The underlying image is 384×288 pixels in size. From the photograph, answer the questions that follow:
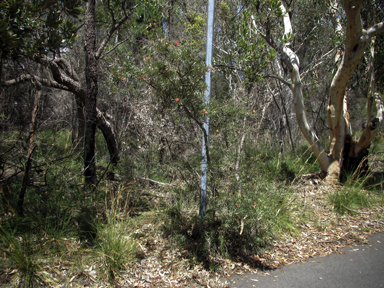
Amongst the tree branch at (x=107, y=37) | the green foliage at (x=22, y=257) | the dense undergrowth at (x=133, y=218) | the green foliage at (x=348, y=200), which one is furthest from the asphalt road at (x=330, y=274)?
the tree branch at (x=107, y=37)

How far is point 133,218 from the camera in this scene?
477cm

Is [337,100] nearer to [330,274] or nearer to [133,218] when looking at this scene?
[330,274]

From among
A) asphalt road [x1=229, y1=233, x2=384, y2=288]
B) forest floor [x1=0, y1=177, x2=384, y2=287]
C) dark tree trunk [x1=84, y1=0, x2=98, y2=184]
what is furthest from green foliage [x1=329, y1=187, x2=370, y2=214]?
dark tree trunk [x1=84, y1=0, x2=98, y2=184]

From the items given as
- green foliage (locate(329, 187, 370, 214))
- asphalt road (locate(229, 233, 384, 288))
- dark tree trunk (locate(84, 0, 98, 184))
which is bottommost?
asphalt road (locate(229, 233, 384, 288))

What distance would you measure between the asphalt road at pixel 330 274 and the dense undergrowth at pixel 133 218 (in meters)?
0.39

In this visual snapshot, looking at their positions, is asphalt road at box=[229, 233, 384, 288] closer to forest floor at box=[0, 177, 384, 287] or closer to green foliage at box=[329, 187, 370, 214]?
forest floor at box=[0, 177, 384, 287]

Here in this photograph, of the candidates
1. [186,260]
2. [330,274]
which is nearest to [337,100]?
[330,274]

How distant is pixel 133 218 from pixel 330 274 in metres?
3.04

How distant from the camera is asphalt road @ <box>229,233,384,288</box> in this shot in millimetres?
3744

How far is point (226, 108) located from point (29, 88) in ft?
22.9

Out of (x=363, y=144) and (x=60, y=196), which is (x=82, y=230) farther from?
(x=363, y=144)

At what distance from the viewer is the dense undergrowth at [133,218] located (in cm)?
363

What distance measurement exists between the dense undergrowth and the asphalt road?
1.28 ft

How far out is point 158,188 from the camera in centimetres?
586
